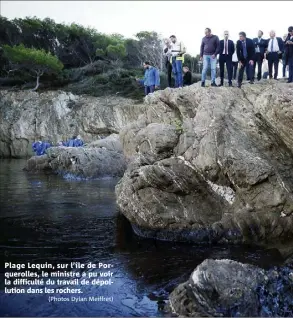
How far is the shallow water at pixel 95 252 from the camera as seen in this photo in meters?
7.81

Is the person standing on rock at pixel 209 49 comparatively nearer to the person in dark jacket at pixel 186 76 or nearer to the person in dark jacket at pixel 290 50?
the person in dark jacket at pixel 290 50

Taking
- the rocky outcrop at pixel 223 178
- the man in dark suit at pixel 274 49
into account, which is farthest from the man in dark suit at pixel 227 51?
the rocky outcrop at pixel 223 178

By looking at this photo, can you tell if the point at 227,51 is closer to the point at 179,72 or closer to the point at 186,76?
the point at 179,72

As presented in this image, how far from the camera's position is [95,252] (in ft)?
35.1

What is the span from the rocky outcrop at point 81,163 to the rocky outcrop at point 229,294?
18.0 m

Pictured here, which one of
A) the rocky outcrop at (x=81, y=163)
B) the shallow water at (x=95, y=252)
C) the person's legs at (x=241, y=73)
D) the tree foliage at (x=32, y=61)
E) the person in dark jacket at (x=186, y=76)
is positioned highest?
the tree foliage at (x=32, y=61)

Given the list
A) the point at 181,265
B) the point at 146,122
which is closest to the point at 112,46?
the point at 146,122

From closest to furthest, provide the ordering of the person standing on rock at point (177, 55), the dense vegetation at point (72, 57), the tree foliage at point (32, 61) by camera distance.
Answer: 1. the person standing on rock at point (177, 55)
2. the tree foliage at point (32, 61)
3. the dense vegetation at point (72, 57)

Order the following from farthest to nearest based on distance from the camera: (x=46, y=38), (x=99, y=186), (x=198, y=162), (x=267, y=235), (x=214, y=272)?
1. (x=46, y=38)
2. (x=99, y=186)
3. (x=198, y=162)
4. (x=267, y=235)
5. (x=214, y=272)

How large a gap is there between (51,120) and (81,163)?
704 inches

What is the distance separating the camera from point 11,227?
13.0m

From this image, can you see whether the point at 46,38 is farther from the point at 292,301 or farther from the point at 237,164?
the point at 292,301

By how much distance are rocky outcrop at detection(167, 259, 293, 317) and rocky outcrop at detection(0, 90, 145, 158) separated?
33.7 m

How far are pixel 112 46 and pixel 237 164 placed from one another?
4391cm
